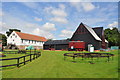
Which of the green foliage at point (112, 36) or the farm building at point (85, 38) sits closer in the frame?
the farm building at point (85, 38)

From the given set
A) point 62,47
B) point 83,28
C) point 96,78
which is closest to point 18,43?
point 62,47

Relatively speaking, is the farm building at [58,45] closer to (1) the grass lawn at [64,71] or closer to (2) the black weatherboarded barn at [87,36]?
(2) the black weatherboarded barn at [87,36]

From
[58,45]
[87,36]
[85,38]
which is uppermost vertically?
[87,36]

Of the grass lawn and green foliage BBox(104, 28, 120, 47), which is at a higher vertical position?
green foliage BBox(104, 28, 120, 47)

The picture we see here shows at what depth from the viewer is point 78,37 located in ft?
126

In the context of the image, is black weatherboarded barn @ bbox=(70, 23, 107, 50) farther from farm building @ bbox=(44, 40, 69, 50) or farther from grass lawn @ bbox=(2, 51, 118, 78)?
grass lawn @ bbox=(2, 51, 118, 78)

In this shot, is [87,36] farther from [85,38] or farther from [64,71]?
[64,71]

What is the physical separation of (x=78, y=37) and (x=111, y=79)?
33.2 meters

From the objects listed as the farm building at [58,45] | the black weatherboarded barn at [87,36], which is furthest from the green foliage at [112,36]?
the farm building at [58,45]

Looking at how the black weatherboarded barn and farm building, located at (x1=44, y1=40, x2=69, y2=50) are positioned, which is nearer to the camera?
the black weatherboarded barn

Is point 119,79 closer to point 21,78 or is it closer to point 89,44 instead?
point 21,78

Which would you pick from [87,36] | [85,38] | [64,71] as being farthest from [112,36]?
[64,71]

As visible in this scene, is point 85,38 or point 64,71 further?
point 85,38

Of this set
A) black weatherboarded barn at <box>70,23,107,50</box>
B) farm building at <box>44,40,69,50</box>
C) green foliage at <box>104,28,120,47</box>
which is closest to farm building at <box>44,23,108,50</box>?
black weatherboarded barn at <box>70,23,107,50</box>
